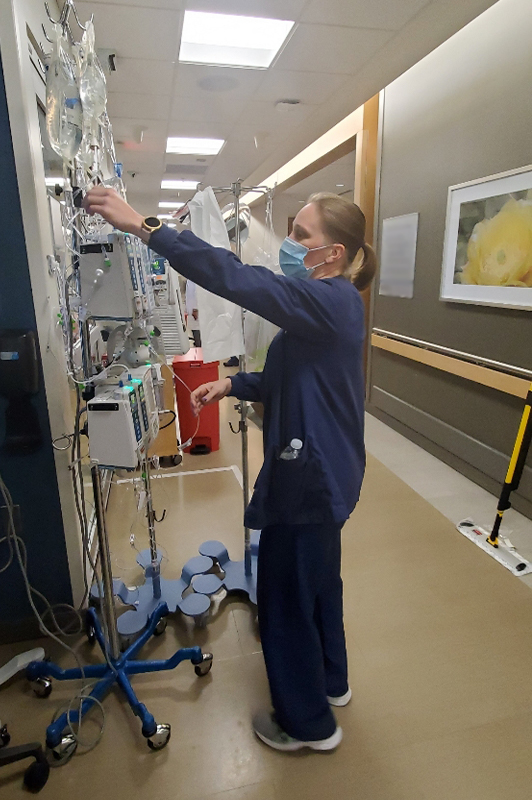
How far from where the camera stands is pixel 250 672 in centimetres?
172

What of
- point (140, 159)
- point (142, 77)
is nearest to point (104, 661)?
point (142, 77)

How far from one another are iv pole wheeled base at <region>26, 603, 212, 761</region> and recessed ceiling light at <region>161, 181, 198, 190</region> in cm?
684

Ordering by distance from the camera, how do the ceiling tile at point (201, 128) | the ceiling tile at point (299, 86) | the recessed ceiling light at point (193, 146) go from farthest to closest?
the recessed ceiling light at point (193, 146) → the ceiling tile at point (201, 128) → the ceiling tile at point (299, 86)

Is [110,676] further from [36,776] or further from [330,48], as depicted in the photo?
[330,48]

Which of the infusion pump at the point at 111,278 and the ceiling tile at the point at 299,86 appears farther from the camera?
the ceiling tile at the point at 299,86

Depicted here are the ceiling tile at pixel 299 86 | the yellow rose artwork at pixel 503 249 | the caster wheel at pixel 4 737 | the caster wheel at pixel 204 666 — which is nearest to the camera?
the caster wheel at pixel 4 737

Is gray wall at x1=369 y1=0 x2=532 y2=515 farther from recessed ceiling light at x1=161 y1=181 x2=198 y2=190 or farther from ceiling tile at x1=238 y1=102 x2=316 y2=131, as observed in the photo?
recessed ceiling light at x1=161 y1=181 x2=198 y2=190

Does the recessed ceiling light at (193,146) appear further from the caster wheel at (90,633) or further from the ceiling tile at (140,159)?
the caster wheel at (90,633)

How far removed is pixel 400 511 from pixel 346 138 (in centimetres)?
359

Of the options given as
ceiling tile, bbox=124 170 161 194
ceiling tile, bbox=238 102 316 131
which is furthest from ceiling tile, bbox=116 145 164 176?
ceiling tile, bbox=238 102 316 131

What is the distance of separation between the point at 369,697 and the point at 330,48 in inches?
122

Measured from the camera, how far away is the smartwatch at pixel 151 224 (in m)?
1.04

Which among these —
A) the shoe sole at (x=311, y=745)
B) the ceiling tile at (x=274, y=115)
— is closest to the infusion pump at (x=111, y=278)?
the shoe sole at (x=311, y=745)

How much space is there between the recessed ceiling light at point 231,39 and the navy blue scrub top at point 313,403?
2.05 m
